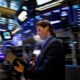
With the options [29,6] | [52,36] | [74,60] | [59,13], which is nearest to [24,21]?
[29,6]

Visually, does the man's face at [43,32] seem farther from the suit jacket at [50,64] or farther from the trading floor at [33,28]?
the trading floor at [33,28]

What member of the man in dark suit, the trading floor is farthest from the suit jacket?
the trading floor

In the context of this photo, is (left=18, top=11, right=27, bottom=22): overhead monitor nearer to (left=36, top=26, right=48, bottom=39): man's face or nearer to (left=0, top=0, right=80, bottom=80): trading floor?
(left=0, top=0, right=80, bottom=80): trading floor

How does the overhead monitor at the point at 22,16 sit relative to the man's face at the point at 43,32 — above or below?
above

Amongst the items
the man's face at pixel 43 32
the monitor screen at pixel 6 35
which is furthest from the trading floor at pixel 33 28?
the man's face at pixel 43 32

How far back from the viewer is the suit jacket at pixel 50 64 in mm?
2643

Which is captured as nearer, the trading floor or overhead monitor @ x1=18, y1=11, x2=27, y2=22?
the trading floor

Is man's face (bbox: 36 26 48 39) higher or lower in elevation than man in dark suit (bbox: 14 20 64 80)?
higher

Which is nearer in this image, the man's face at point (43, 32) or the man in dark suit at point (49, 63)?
the man in dark suit at point (49, 63)

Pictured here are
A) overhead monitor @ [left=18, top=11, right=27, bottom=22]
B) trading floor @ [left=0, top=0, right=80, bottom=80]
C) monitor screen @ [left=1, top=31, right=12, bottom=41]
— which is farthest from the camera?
overhead monitor @ [left=18, top=11, right=27, bottom=22]

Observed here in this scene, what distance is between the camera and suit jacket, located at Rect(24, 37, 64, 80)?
2.64m

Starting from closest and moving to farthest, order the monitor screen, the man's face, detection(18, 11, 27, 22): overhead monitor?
the man's face → the monitor screen → detection(18, 11, 27, 22): overhead monitor

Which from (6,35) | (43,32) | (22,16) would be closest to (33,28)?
(22,16)

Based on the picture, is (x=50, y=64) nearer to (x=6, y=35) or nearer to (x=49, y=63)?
(x=49, y=63)
